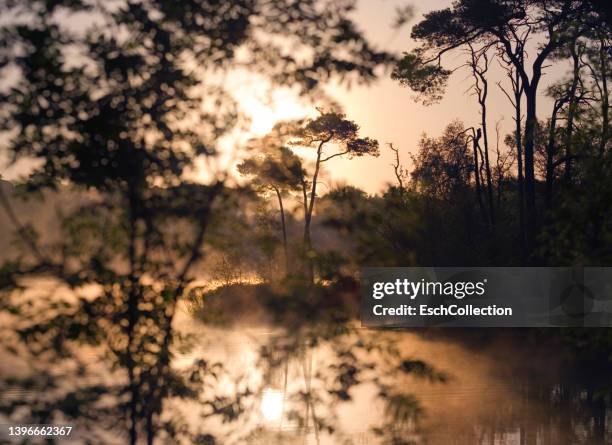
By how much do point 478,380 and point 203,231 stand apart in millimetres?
14321

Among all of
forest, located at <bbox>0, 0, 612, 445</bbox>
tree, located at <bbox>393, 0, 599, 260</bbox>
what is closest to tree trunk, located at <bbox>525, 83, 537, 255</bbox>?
tree, located at <bbox>393, 0, 599, 260</bbox>

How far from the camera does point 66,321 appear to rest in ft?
14.6


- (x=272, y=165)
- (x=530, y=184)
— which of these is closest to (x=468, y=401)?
(x=530, y=184)

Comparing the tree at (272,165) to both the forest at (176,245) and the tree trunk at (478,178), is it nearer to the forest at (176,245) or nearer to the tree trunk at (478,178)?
the forest at (176,245)

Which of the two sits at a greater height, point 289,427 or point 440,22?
point 440,22

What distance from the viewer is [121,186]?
4703 mm

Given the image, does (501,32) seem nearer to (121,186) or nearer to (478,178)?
(478,178)

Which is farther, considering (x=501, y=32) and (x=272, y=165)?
(x=501, y=32)

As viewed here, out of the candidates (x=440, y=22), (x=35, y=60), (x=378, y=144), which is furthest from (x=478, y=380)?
(x=378, y=144)

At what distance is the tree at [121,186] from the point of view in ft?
14.8

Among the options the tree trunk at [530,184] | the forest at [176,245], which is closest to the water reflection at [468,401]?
the forest at [176,245]

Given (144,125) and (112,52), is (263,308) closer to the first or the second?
(144,125)

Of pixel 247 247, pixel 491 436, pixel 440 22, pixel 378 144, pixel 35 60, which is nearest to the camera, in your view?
pixel 35 60

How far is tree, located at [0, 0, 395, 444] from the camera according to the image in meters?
4.52
